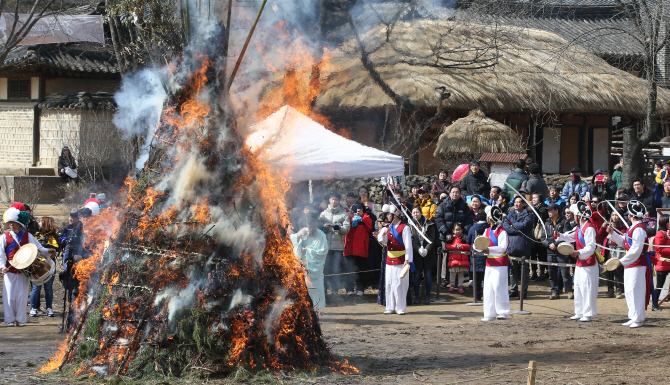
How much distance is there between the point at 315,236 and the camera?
1107cm

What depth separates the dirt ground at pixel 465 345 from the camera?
6.58m

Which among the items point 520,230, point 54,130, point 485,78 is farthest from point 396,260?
point 54,130

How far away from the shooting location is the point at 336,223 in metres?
12.0

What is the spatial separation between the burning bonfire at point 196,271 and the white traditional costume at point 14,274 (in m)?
3.24

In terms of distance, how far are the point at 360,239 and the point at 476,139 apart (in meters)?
7.16

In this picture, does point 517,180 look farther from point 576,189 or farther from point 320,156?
point 320,156

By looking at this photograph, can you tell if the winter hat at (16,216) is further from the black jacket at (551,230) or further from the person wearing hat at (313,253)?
the black jacket at (551,230)

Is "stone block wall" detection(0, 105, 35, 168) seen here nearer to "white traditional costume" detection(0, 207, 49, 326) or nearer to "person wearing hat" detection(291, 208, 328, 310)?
"white traditional costume" detection(0, 207, 49, 326)

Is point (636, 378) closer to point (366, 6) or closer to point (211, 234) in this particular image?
point (211, 234)

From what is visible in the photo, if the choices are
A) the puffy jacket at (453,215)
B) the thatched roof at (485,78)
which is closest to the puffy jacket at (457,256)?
the puffy jacket at (453,215)

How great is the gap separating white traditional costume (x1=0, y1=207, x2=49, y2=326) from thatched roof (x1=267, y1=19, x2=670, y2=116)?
7821mm

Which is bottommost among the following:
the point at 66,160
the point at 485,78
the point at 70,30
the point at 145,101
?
the point at 145,101

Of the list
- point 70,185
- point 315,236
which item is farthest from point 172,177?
point 70,185

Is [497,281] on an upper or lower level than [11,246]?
lower
